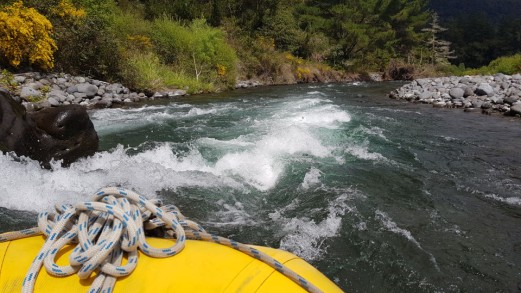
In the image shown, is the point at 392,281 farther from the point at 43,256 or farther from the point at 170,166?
the point at 170,166

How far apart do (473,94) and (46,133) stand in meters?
13.4

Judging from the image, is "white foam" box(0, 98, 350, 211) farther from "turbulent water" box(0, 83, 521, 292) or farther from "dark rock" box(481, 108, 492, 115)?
"dark rock" box(481, 108, 492, 115)

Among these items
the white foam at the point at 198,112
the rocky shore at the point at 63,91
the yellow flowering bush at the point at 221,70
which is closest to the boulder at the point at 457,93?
the white foam at the point at 198,112

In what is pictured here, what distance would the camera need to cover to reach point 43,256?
4.79 ft

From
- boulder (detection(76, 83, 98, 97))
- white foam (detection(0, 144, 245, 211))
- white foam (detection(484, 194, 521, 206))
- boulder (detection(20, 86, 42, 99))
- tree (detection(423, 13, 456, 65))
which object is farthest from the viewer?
tree (detection(423, 13, 456, 65))

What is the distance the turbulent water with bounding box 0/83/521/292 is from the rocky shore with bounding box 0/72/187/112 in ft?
10.2

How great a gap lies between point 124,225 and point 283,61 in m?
22.9

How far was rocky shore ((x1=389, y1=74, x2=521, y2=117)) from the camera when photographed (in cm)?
1072

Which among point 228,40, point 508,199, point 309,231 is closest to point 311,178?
point 309,231

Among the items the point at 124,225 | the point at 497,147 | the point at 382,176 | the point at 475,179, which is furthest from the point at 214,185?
the point at 497,147

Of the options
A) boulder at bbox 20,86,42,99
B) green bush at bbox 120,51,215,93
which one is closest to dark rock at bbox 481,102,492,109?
green bush at bbox 120,51,215,93

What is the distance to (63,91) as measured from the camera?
10.5 metres

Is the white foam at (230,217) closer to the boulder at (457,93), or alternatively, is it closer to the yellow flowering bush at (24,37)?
the yellow flowering bush at (24,37)

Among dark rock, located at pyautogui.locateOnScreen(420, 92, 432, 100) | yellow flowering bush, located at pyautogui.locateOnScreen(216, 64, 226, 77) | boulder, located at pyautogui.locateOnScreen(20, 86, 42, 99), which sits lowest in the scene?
dark rock, located at pyautogui.locateOnScreen(420, 92, 432, 100)
